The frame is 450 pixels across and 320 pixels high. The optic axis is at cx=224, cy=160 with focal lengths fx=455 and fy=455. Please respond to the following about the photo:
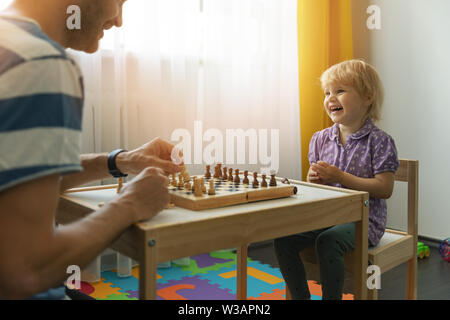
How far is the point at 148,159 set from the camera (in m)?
1.30

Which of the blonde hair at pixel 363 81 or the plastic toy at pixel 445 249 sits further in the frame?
the plastic toy at pixel 445 249

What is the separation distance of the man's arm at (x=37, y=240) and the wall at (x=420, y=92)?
2.81 meters

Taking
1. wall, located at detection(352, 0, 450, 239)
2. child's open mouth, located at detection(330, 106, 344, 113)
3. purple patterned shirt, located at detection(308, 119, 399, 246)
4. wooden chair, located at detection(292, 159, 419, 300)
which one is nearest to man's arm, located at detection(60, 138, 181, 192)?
wooden chair, located at detection(292, 159, 419, 300)

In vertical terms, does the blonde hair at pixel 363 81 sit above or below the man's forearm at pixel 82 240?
above

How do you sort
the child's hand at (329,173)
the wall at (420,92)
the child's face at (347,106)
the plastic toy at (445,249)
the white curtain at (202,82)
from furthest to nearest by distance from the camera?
the wall at (420,92) → the plastic toy at (445,249) → the white curtain at (202,82) → the child's face at (347,106) → the child's hand at (329,173)

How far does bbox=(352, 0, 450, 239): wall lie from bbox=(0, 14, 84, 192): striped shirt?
9.40 feet

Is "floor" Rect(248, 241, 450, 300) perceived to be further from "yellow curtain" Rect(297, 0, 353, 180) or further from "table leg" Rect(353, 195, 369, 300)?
"table leg" Rect(353, 195, 369, 300)

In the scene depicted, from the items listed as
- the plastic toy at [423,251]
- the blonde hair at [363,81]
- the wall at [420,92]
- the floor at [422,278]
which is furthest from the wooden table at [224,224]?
the wall at [420,92]

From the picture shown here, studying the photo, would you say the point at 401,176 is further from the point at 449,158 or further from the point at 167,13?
the point at 167,13

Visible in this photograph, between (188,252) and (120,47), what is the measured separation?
174 cm

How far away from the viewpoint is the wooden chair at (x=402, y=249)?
5.28 ft

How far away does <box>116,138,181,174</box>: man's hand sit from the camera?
4.18 ft

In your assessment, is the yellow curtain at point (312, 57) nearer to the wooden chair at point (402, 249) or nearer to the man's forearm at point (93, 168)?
the wooden chair at point (402, 249)

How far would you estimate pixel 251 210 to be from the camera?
1.07 metres
